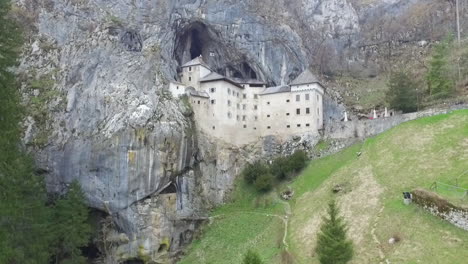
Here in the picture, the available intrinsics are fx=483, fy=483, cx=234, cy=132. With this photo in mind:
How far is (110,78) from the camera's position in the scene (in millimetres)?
61000

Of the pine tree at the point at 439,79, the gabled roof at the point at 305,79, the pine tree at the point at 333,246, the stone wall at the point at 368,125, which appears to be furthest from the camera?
the gabled roof at the point at 305,79

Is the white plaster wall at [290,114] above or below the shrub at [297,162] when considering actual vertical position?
above

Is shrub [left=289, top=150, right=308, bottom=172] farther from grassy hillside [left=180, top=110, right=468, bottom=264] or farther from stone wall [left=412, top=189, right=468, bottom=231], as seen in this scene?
stone wall [left=412, top=189, right=468, bottom=231]

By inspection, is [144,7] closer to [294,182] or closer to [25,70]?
[25,70]

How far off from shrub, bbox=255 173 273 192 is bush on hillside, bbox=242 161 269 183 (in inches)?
51.5

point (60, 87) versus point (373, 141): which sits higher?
point (60, 87)

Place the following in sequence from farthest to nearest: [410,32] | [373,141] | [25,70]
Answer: [410,32]
[25,70]
[373,141]

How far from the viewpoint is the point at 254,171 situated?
60.8 metres

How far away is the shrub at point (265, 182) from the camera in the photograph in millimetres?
58281

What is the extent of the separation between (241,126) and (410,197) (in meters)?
29.6

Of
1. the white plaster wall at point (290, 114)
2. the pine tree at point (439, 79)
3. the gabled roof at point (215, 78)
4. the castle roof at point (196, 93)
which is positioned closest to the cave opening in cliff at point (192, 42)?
the gabled roof at point (215, 78)

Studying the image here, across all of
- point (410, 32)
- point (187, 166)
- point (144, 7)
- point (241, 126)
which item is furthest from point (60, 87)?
point (410, 32)

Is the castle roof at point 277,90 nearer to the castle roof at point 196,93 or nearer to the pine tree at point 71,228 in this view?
the castle roof at point 196,93

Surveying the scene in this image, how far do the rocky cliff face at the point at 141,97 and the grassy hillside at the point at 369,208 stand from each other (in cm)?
531
